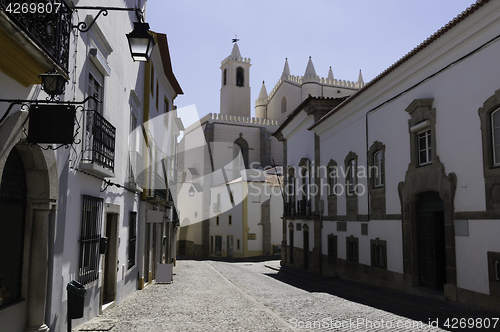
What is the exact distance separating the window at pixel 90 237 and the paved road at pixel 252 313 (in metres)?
0.89

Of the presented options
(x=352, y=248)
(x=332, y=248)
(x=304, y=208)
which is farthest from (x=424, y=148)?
(x=304, y=208)

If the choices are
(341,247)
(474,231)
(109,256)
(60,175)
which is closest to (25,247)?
(60,175)

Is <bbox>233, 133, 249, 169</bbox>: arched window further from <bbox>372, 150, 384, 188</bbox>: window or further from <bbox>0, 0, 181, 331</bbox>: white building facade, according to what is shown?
<bbox>0, 0, 181, 331</bbox>: white building facade

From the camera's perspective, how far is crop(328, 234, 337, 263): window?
1933cm

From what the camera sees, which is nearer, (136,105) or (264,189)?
(136,105)

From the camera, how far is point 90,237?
8250mm

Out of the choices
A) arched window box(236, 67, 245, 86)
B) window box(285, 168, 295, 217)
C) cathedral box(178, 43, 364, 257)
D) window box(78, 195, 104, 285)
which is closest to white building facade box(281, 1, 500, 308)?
window box(285, 168, 295, 217)

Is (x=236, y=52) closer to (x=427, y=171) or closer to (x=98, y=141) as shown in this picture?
(x=427, y=171)

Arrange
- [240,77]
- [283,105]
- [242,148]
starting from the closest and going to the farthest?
[242,148] → [283,105] → [240,77]

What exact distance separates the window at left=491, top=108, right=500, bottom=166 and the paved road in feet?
11.8

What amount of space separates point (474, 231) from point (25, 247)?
9.06 metres

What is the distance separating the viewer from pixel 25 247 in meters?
5.96

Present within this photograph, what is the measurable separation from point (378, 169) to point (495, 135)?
5927mm

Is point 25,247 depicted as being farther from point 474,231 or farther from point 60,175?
point 474,231
